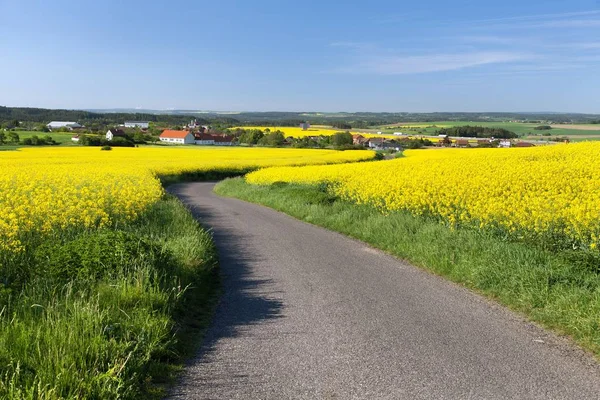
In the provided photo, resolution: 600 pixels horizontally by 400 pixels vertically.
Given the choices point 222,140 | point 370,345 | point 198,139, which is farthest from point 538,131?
point 370,345

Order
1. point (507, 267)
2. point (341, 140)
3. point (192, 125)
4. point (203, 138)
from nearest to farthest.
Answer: point (507, 267)
point (341, 140)
point (203, 138)
point (192, 125)

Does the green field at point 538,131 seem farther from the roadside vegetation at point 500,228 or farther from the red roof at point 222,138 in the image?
the red roof at point 222,138

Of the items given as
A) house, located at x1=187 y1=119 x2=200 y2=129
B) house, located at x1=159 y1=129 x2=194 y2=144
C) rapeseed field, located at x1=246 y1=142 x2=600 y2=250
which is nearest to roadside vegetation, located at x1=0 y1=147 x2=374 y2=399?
rapeseed field, located at x1=246 y1=142 x2=600 y2=250

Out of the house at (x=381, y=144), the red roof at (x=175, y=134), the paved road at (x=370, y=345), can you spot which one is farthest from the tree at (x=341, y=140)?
the paved road at (x=370, y=345)

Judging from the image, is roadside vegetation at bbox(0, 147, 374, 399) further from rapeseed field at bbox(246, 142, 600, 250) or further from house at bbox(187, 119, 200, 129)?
house at bbox(187, 119, 200, 129)

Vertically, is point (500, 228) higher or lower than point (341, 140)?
lower

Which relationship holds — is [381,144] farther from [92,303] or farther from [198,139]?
[92,303]

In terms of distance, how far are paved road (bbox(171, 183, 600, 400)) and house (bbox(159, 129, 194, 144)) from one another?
104180 mm

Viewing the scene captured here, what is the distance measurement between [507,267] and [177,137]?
110994 millimetres

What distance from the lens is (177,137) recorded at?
113500 millimetres

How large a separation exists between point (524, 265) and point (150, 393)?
5.78 metres

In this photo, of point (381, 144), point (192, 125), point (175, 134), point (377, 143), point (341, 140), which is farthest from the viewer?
point (192, 125)

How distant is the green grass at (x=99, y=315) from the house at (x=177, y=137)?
104m

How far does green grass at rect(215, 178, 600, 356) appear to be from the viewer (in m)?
6.13
